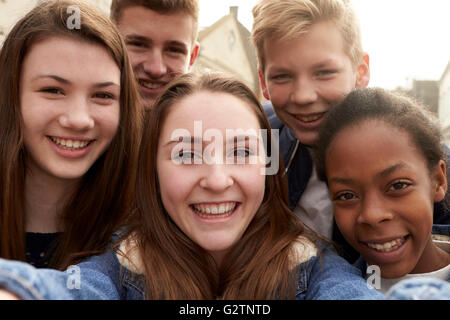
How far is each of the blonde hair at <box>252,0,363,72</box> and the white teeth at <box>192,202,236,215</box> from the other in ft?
3.61

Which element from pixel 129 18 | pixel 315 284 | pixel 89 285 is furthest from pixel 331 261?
pixel 129 18

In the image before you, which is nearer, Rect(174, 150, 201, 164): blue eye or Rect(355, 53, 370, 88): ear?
Rect(174, 150, 201, 164): blue eye

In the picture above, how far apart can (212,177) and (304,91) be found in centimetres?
94

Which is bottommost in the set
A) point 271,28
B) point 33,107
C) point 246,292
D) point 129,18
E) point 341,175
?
point 246,292

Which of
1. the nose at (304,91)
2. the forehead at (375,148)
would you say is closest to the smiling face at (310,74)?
the nose at (304,91)

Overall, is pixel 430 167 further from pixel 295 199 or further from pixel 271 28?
pixel 271 28

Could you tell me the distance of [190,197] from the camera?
5.63 feet

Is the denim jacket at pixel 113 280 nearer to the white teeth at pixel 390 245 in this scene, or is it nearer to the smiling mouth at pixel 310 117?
the white teeth at pixel 390 245

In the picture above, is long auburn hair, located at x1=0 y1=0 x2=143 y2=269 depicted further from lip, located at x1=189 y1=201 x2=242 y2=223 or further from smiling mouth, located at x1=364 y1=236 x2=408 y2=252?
smiling mouth, located at x1=364 y1=236 x2=408 y2=252

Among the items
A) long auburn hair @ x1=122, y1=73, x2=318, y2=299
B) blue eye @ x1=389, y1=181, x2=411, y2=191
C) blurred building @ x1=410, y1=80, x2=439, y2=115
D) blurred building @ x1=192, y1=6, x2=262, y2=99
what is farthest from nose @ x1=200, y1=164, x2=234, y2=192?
blurred building @ x1=410, y1=80, x2=439, y2=115

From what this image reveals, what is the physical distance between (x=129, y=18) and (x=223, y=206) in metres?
1.92

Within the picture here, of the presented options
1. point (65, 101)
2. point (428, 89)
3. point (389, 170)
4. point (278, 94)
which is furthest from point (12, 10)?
point (428, 89)

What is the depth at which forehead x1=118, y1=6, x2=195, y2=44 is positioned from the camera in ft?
9.93

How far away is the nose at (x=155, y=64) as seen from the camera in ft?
9.93
